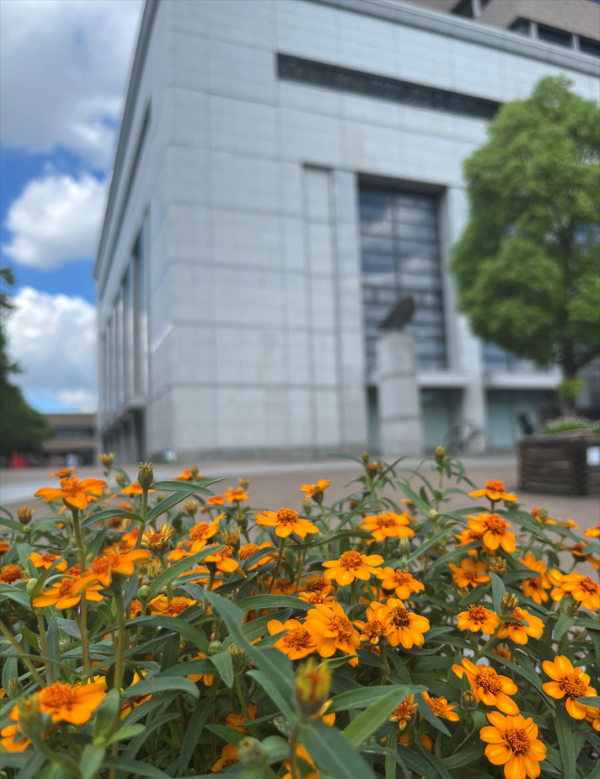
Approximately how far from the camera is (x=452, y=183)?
770 inches

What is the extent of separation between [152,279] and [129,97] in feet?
30.5

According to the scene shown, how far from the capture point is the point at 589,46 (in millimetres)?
2006

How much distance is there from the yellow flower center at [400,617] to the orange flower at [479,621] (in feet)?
0.41

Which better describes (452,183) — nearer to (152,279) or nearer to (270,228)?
(270,228)

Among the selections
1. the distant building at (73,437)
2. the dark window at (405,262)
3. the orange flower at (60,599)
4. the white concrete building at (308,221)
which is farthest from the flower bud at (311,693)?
the distant building at (73,437)

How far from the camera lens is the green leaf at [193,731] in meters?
0.69

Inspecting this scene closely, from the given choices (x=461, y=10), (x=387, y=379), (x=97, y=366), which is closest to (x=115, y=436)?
(x=97, y=366)

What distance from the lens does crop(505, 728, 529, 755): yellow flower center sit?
74cm

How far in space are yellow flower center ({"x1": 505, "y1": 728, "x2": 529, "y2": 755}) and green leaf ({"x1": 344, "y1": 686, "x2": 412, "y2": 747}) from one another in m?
0.37

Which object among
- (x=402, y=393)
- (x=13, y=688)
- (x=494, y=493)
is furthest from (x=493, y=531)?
(x=402, y=393)

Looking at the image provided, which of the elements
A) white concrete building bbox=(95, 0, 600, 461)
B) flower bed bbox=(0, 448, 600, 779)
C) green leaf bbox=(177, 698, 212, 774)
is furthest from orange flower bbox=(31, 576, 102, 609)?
white concrete building bbox=(95, 0, 600, 461)

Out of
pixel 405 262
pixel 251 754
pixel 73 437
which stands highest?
pixel 405 262

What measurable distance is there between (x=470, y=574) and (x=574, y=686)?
0.98ft

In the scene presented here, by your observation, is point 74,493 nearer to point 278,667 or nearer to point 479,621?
point 278,667
